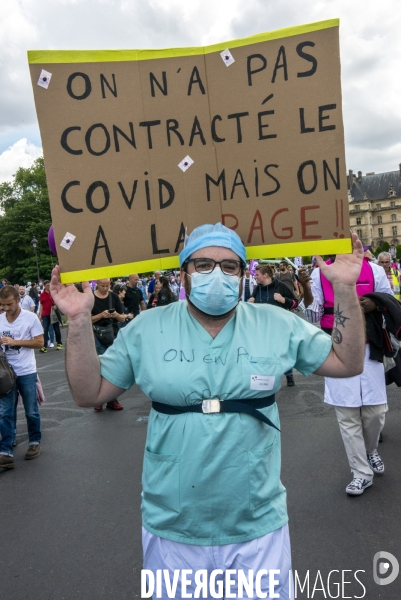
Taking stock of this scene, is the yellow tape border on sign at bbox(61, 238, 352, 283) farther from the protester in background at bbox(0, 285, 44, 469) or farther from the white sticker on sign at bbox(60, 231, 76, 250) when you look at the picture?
the protester in background at bbox(0, 285, 44, 469)

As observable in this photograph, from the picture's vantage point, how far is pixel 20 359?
19.6 feet

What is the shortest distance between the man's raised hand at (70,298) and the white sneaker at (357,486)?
293cm

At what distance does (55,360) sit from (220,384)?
40.5ft

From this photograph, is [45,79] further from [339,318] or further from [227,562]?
[227,562]

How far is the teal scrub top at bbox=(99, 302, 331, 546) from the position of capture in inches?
77.9

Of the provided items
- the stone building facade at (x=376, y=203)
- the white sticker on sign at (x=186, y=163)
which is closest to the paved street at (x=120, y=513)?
the white sticker on sign at (x=186, y=163)

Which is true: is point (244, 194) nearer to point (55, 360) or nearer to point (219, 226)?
point (219, 226)

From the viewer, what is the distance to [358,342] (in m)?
2.19

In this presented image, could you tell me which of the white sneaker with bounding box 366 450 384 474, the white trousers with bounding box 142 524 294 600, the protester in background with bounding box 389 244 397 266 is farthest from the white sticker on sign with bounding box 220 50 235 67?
the protester in background with bounding box 389 244 397 266

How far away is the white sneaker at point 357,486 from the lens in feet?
13.7

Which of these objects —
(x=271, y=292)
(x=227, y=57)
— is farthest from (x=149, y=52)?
(x=271, y=292)

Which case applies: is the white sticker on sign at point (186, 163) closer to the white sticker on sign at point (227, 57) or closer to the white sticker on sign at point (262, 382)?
the white sticker on sign at point (227, 57)

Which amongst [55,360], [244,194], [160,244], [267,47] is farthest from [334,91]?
[55,360]

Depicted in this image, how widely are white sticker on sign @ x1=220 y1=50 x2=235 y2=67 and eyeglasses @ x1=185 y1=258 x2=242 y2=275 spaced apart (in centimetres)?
93
